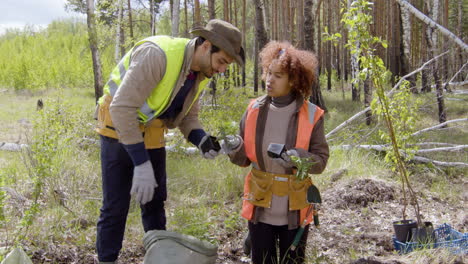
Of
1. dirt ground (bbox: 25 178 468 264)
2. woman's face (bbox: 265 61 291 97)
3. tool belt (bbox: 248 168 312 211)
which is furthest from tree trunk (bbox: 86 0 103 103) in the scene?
tool belt (bbox: 248 168 312 211)

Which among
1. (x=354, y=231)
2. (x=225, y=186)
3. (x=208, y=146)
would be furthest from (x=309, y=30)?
(x=208, y=146)

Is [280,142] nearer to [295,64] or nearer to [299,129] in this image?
[299,129]

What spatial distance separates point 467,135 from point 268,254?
7314 millimetres

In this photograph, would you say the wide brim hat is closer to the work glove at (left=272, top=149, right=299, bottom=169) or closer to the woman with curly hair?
the woman with curly hair

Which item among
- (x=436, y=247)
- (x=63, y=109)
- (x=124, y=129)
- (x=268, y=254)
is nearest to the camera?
(x=124, y=129)

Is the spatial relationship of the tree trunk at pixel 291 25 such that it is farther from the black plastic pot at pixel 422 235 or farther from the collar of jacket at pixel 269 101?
the collar of jacket at pixel 269 101

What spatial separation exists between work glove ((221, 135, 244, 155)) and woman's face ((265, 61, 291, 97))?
1.11 feet

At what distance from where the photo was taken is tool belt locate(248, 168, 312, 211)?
2385mm

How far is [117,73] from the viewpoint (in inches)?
93.0

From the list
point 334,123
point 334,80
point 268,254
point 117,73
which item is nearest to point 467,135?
point 334,123

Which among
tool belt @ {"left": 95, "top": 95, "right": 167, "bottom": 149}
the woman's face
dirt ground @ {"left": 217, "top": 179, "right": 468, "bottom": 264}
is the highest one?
the woman's face

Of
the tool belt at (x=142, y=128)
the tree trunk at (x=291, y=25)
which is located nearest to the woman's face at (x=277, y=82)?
the tool belt at (x=142, y=128)

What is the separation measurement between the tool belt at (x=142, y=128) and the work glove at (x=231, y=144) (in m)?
0.43

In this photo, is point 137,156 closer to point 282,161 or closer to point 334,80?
point 282,161
